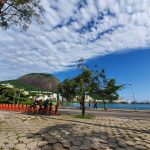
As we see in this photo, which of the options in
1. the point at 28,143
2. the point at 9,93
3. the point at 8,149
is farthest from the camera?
the point at 9,93

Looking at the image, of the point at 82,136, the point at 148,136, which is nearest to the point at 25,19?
the point at 82,136

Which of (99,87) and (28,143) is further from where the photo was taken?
(99,87)

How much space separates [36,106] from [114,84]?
21.7m

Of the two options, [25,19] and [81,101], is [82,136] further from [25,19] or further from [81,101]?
[81,101]

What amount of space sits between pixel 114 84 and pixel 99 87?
800 inches

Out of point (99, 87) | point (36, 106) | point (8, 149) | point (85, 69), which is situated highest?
point (85, 69)

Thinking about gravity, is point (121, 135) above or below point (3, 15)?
below

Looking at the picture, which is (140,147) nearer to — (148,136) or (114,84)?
(148,136)

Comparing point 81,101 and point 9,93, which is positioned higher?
point 9,93

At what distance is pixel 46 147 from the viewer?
10.3 meters

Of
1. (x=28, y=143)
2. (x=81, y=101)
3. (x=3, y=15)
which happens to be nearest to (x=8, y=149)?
(x=28, y=143)

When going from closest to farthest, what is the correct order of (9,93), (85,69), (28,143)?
(28,143) < (85,69) < (9,93)

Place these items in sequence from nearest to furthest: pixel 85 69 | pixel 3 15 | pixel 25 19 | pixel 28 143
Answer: pixel 28 143 → pixel 3 15 → pixel 25 19 → pixel 85 69

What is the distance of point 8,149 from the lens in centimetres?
1015
